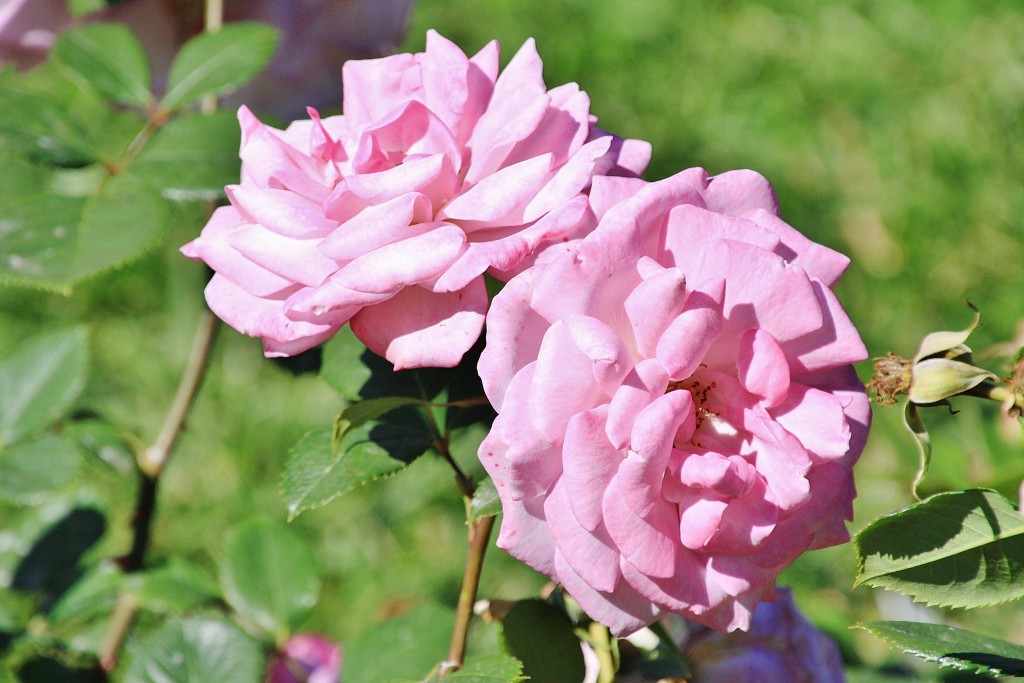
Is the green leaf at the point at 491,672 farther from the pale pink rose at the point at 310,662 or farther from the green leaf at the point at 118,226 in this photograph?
the pale pink rose at the point at 310,662

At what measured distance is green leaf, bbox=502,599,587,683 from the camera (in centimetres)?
66

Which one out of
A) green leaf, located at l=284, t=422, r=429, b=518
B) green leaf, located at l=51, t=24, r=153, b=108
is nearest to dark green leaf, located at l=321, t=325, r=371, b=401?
green leaf, located at l=284, t=422, r=429, b=518

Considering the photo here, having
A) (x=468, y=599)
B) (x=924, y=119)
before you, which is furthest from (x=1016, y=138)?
(x=468, y=599)

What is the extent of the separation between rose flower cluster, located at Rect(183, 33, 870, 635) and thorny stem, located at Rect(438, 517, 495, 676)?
83 millimetres

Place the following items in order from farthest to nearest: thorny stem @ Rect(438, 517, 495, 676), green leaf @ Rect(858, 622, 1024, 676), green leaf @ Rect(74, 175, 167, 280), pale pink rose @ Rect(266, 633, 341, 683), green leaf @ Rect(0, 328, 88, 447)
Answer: pale pink rose @ Rect(266, 633, 341, 683) < green leaf @ Rect(0, 328, 88, 447) < green leaf @ Rect(74, 175, 167, 280) < thorny stem @ Rect(438, 517, 495, 676) < green leaf @ Rect(858, 622, 1024, 676)

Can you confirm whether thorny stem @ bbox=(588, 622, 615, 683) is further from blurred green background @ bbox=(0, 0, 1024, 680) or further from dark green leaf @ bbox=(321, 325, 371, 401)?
blurred green background @ bbox=(0, 0, 1024, 680)

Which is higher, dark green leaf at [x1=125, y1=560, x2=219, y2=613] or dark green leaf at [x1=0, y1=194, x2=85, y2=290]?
dark green leaf at [x1=0, y1=194, x2=85, y2=290]

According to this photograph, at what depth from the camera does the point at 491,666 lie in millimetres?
598

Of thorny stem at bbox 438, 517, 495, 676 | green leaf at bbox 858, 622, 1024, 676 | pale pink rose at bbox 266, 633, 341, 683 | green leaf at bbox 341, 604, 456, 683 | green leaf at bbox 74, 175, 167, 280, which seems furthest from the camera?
pale pink rose at bbox 266, 633, 341, 683

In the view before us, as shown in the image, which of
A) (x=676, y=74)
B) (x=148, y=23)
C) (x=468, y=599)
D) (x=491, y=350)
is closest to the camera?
(x=491, y=350)

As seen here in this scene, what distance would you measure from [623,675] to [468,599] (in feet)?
0.46

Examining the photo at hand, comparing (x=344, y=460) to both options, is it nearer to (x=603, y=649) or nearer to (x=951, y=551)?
(x=603, y=649)

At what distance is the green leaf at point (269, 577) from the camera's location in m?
0.97

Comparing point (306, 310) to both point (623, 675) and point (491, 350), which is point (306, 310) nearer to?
point (491, 350)
